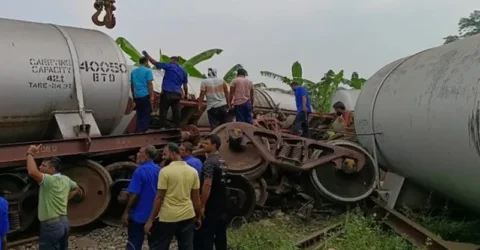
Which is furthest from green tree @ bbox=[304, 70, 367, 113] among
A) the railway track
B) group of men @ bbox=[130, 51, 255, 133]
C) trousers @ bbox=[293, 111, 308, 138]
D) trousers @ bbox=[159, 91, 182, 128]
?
the railway track

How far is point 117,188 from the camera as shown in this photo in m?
8.87

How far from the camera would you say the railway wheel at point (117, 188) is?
29.0 ft

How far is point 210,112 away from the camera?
11164mm

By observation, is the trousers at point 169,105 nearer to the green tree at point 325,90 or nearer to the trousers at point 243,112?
the trousers at point 243,112

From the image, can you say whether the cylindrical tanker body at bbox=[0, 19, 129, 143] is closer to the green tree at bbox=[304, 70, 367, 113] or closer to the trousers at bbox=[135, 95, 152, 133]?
the trousers at bbox=[135, 95, 152, 133]

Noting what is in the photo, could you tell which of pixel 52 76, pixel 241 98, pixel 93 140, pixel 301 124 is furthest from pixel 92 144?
pixel 301 124

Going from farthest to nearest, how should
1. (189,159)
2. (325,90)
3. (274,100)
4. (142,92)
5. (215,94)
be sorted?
1. (325,90)
2. (274,100)
3. (215,94)
4. (142,92)
5. (189,159)

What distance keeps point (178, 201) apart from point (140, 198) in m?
0.52

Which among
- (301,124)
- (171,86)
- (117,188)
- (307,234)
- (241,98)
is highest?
(171,86)

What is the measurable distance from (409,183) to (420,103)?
1777 mm

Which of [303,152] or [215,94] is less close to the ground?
[215,94]

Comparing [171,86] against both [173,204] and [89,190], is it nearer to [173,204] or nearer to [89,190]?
[89,190]

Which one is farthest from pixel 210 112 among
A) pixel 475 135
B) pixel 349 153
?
pixel 475 135

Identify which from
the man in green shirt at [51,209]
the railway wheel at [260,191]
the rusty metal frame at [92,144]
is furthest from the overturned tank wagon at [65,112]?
the man in green shirt at [51,209]
